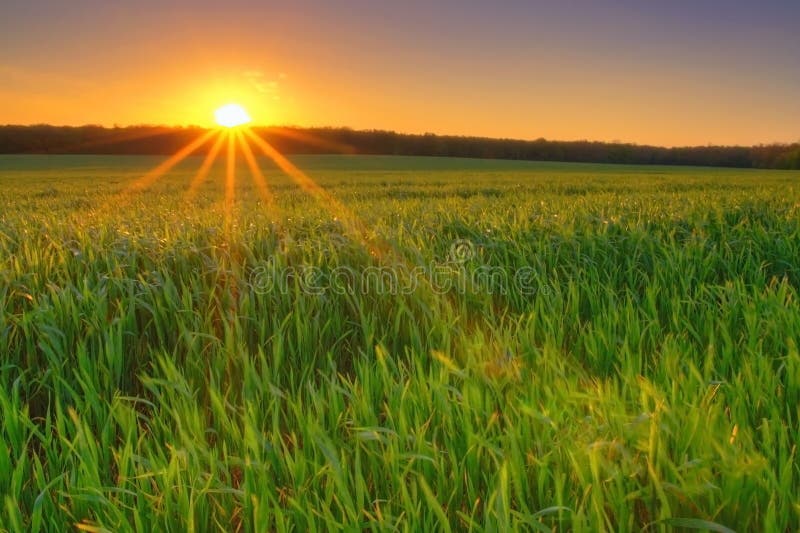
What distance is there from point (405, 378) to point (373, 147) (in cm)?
7033

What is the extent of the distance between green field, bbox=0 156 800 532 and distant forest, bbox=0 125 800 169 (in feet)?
210

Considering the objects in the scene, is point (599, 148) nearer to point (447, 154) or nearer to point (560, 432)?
point (447, 154)

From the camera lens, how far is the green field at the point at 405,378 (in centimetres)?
133

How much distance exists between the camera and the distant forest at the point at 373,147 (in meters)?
65.4

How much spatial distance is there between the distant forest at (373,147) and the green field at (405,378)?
210 ft

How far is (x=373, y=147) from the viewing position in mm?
70812

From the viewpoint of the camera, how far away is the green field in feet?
4.38

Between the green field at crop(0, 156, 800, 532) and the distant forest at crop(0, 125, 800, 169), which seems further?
the distant forest at crop(0, 125, 800, 169)

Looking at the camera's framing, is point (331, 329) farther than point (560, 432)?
Yes

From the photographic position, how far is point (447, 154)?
Answer: 234ft

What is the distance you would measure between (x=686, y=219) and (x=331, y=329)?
3.59 meters

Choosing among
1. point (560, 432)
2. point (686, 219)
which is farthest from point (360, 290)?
point (686, 219)

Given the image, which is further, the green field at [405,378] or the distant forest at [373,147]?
the distant forest at [373,147]

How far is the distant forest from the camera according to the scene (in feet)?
214
